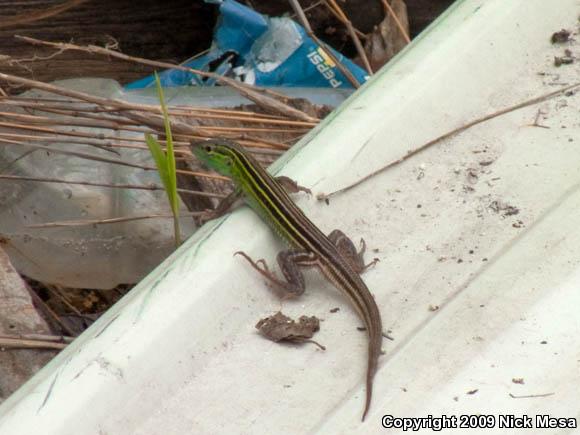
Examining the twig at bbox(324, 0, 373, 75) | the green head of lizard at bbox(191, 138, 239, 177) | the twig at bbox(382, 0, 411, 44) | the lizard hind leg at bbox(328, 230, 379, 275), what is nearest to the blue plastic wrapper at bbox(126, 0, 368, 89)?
the twig at bbox(324, 0, 373, 75)

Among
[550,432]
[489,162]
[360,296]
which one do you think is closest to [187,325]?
[360,296]

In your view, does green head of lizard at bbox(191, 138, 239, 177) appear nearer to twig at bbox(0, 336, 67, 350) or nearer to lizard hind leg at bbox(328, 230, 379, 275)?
lizard hind leg at bbox(328, 230, 379, 275)

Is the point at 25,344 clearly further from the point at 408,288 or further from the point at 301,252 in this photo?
the point at 408,288

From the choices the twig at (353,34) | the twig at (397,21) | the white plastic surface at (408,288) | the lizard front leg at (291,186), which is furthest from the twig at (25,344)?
the twig at (397,21)

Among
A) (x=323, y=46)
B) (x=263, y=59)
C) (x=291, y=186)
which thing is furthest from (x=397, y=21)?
(x=291, y=186)

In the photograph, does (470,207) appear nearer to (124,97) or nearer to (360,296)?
(360,296)

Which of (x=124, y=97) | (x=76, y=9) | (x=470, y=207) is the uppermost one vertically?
(x=76, y=9)
